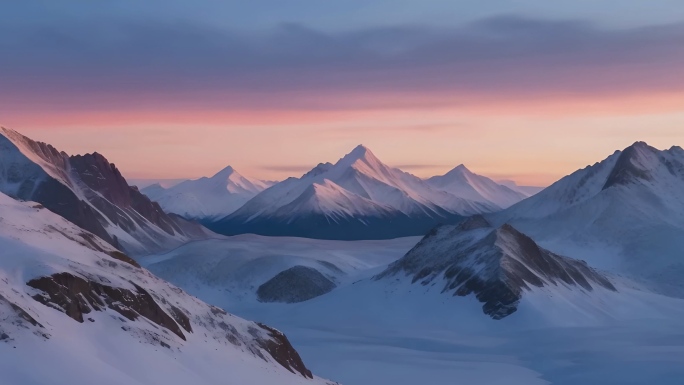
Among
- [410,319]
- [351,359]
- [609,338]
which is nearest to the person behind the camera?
[351,359]

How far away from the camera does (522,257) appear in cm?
15562

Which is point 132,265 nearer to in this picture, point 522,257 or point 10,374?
point 10,374

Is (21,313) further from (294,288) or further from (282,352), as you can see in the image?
(294,288)

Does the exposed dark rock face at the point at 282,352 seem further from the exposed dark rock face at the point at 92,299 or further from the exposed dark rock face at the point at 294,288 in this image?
the exposed dark rock face at the point at 294,288

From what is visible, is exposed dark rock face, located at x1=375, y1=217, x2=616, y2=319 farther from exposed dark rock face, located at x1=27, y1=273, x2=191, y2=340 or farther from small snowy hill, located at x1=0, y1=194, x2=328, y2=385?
exposed dark rock face, located at x1=27, y1=273, x2=191, y2=340

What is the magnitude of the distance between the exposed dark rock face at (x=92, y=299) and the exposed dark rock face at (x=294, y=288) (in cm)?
13071

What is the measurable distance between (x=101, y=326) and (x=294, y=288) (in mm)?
143081

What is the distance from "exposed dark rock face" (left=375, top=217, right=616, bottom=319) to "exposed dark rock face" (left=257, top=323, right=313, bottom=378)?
7243 centimetres

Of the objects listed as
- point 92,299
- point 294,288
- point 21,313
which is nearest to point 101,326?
point 92,299

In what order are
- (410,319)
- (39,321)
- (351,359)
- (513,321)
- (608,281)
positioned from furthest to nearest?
(608,281) → (410,319) → (513,321) → (351,359) → (39,321)

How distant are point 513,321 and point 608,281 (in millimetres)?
36557

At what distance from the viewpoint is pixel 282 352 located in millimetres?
68250

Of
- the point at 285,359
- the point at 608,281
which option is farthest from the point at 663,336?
the point at 285,359

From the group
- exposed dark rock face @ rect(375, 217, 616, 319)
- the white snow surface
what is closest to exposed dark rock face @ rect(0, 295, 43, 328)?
the white snow surface
